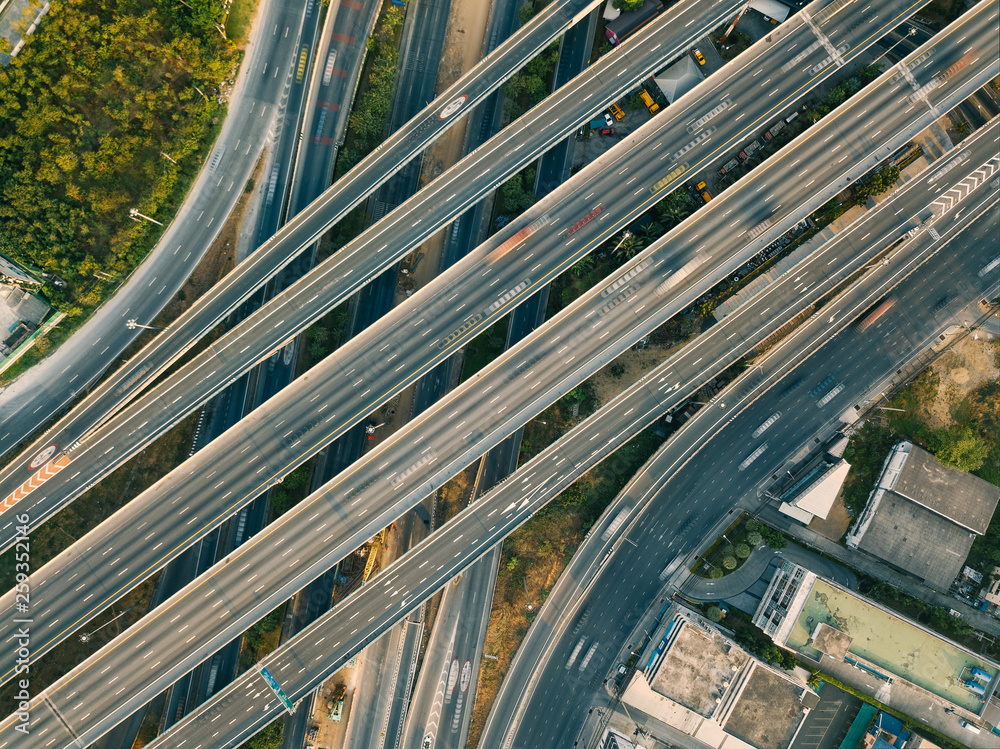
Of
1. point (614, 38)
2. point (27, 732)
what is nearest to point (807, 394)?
point (614, 38)

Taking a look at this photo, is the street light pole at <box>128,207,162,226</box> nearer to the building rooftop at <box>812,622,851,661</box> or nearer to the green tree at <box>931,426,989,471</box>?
the building rooftop at <box>812,622,851,661</box>

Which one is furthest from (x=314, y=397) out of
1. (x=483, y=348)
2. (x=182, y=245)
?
(x=182, y=245)

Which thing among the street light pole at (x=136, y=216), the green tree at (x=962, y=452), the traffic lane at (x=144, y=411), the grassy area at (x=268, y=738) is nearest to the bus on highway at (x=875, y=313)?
the green tree at (x=962, y=452)

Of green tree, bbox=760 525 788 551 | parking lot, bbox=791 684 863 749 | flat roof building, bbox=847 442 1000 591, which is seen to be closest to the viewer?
flat roof building, bbox=847 442 1000 591

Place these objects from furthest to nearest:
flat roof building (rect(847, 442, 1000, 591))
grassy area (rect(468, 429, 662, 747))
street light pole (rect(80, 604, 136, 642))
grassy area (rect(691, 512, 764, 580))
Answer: grassy area (rect(468, 429, 662, 747)) → grassy area (rect(691, 512, 764, 580)) → flat roof building (rect(847, 442, 1000, 591)) → street light pole (rect(80, 604, 136, 642))

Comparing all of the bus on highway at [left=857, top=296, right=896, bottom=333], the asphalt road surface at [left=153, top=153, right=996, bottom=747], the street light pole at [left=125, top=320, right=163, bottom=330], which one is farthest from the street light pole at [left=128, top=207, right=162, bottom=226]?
the bus on highway at [left=857, top=296, right=896, bottom=333]

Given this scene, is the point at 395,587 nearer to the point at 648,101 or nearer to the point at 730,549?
the point at 730,549
